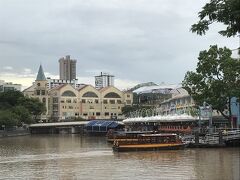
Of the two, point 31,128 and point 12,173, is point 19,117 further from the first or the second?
point 12,173

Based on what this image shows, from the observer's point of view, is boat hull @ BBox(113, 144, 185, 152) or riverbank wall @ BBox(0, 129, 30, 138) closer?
boat hull @ BBox(113, 144, 185, 152)

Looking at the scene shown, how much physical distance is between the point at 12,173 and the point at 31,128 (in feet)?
356

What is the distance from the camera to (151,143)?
49.7m

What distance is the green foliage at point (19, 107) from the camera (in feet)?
414

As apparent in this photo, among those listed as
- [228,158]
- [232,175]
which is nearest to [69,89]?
[228,158]

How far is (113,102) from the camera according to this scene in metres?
173

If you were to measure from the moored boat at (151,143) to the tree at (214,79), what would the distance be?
22.4ft

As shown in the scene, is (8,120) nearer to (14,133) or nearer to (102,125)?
(14,133)

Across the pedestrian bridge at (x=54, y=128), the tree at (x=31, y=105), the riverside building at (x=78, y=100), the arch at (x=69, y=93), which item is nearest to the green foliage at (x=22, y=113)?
the pedestrian bridge at (x=54, y=128)

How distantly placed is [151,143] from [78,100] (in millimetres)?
120010

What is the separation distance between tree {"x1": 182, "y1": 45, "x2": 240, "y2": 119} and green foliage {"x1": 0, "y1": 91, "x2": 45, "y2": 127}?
246 feet

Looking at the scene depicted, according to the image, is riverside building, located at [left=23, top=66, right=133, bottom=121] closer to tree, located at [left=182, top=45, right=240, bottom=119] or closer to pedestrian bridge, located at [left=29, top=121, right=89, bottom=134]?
pedestrian bridge, located at [left=29, top=121, right=89, bottom=134]

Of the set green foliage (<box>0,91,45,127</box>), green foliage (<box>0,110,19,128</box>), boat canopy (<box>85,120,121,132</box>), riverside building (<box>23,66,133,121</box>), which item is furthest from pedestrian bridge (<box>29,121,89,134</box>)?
riverside building (<box>23,66,133,121</box>)

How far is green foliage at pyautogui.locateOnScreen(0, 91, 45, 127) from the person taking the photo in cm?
12610
